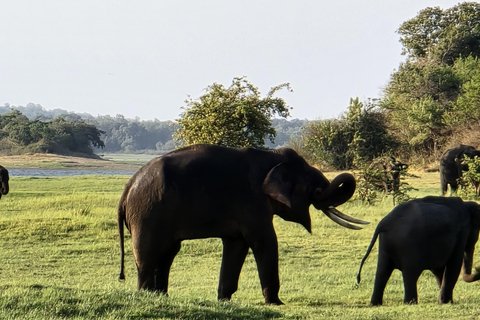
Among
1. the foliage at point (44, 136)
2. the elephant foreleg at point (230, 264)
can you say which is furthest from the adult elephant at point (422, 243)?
the foliage at point (44, 136)

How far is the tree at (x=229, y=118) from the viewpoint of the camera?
104 ft

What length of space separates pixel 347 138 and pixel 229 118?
59.6 feet

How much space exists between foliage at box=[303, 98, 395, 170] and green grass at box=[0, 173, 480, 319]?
2050 cm

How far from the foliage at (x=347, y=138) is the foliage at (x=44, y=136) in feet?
142

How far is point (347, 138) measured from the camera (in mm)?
48812

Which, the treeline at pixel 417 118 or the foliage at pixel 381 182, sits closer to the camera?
the foliage at pixel 381 182

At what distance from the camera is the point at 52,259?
17578 millimetres

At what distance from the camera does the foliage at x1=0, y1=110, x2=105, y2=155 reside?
85.9m

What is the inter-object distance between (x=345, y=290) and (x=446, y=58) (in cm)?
4636

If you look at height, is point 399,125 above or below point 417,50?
below

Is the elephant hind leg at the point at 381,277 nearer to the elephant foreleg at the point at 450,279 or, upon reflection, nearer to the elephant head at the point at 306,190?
the elephant head at the point at 306,190

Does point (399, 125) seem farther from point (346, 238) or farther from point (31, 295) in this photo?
point (31, 295)

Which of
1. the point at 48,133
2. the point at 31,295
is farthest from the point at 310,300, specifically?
the point at 48,133

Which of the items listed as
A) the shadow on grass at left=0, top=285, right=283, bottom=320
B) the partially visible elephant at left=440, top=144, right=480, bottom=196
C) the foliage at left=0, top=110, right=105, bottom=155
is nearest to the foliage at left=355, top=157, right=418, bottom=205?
the partially visible elephant at left=440, top=144, right=480, bottom=196
